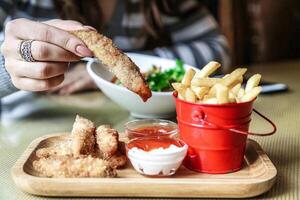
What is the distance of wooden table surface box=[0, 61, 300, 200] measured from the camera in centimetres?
93

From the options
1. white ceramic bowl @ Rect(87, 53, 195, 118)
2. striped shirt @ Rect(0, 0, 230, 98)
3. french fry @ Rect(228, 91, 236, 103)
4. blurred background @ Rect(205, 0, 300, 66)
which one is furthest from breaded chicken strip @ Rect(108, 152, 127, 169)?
blurred background @ Rect(205, 0, 300, 66)

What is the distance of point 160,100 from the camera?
125 cm

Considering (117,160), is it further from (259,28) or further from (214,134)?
(259,28)

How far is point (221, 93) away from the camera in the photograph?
0.87m

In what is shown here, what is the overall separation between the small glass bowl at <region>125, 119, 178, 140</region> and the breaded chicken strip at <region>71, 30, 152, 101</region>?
8 cm

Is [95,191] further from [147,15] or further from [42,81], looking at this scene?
[147,15]

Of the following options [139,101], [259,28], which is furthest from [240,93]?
[259,28]

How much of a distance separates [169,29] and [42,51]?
1130 millimetres

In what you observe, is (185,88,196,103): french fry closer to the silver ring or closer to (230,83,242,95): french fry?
(230,83,242,95): french fry

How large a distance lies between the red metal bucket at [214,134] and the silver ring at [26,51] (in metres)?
0.38

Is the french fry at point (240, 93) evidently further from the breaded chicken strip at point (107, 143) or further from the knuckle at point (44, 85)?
the knuckle at point (44, 85)

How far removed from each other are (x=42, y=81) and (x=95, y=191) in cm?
42

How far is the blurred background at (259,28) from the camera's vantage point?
9.10 ft

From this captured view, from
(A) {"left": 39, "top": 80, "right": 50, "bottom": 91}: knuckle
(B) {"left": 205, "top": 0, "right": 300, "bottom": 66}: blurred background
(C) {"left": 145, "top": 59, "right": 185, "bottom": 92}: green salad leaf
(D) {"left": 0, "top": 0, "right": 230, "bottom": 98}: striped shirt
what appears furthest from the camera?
(B) {"left": 205, "top": 0, "right": 300, "bottom": 66}: blurred background
